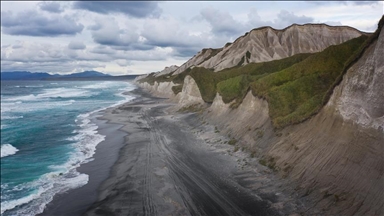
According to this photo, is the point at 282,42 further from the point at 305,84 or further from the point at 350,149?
the point at 350,149

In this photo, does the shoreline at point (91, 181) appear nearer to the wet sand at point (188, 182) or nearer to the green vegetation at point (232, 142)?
the wet sand at point (188, 182)

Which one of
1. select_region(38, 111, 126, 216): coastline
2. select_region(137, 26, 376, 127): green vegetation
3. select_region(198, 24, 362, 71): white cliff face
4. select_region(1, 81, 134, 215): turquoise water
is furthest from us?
select_region(198, 24, 362, 71): white cliff face

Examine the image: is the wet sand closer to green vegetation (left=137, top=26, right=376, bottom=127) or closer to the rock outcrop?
green vegetation (left=137, top=26, right=376, bottom=127)

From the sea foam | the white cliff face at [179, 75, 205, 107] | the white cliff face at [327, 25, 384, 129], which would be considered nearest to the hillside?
the white cliff face at [327, 25, 384, 129]

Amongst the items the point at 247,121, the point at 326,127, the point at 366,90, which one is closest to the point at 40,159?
the point at 247,121

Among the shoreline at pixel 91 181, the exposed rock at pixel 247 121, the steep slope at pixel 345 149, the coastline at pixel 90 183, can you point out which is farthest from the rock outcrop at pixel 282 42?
the steep slope at pixel 345 149

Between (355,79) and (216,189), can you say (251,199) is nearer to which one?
(216,189)
